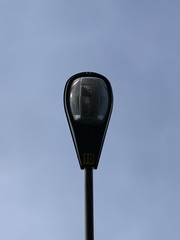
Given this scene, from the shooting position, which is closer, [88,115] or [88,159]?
[88,159]

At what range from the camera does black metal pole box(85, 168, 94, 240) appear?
4094 millimetres

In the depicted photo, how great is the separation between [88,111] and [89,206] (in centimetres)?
95

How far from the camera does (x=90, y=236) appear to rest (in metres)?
4.09

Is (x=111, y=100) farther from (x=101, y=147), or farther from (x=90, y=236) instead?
(x=90, y=236)

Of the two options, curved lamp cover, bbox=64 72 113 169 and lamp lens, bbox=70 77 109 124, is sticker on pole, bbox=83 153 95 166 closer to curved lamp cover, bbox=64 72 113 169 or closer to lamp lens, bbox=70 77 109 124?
curved lamp cover, bbox=64 72 113 169

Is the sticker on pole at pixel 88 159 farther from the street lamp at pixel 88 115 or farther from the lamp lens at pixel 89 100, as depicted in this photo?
the lamp lens at pixel 89 100

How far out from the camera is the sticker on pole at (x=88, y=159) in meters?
4.40

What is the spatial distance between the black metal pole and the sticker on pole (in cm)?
5

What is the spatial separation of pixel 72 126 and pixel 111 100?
49 cm

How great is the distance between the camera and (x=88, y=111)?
186 inches


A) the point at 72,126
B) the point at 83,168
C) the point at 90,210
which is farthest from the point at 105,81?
the point at 90,210

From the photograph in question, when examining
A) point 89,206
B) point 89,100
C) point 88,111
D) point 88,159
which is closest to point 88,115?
point 88,111

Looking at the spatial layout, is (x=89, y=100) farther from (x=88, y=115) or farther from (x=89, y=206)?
(x=89, y=206)

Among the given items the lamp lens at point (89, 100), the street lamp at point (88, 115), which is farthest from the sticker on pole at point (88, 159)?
the lamp lens at point (89, 100)
